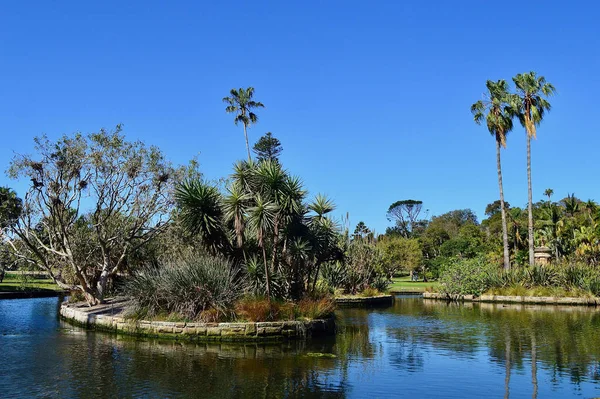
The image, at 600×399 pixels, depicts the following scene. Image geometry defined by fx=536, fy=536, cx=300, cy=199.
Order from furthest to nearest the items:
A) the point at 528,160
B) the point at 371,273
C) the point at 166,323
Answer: the point at 528,160 < the point at 371,273 < the point at 166,323

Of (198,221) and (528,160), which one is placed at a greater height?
(528,160)

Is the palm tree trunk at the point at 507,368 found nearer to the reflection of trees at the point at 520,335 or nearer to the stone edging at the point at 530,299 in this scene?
the reflection of trees at the point at 520,335

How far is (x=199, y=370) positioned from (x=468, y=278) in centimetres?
2943

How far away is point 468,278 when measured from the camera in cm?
3891

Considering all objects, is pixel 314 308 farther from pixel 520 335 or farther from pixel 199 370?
pixel 199 370

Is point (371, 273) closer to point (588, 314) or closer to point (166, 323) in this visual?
point (588, 314)

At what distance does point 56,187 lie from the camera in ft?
82.2

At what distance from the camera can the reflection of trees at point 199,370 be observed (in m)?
11.4

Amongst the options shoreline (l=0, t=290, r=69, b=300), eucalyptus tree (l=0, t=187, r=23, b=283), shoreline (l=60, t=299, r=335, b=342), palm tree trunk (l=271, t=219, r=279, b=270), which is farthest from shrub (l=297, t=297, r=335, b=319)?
shoreline (l=0, t=290, r=69, b=300)

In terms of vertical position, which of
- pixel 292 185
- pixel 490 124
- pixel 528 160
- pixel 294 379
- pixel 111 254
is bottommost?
pixel 294 379

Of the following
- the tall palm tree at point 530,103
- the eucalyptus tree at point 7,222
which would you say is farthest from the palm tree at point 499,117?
the eucalyptus tree at point 7,222

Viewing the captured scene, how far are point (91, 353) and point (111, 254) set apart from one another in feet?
42.2

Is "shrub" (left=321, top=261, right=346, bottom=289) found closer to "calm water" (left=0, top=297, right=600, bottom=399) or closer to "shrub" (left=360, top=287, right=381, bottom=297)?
"shrub" (left=360, top=287, right=381, bottom=297)

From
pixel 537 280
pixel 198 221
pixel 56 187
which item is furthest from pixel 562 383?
pixel 537 280
